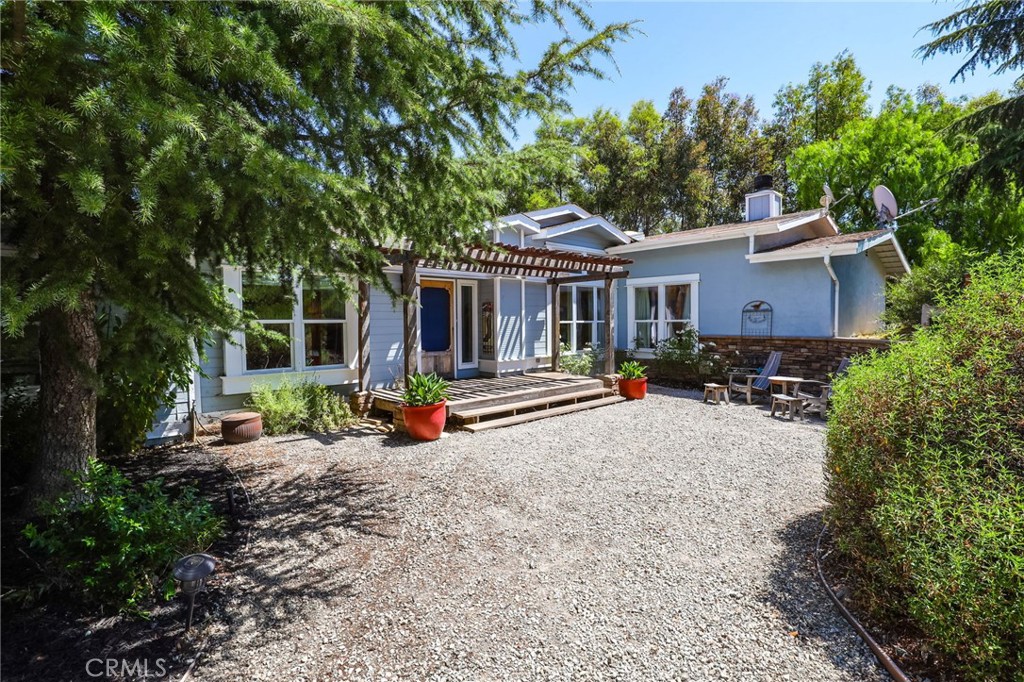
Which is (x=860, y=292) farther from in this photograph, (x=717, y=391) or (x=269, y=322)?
(x=269, y=322)

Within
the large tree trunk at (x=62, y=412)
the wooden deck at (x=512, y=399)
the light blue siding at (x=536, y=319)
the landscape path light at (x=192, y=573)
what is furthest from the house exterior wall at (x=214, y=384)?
the light blue siding at (x=536, y=319)

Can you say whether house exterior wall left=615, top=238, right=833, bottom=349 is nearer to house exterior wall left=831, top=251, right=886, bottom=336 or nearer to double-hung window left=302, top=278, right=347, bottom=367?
house exterior wall left=831, top=251, right=886, bottom=336

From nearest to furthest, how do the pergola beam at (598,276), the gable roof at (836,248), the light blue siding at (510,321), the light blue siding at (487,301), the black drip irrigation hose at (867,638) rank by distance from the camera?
the black drip irrigation hose at (867,638) → the gable roof at (836,248) → the pergola beam at (598,276) → the light blue siding at (487,301) → the light blue siding at (510,321)

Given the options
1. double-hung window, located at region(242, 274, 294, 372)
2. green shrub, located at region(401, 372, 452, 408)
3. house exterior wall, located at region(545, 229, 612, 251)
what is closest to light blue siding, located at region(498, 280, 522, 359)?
house exterior wall, located at region(545, 229, 612, 251)

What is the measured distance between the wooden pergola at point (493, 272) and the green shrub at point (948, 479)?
3.70 metres

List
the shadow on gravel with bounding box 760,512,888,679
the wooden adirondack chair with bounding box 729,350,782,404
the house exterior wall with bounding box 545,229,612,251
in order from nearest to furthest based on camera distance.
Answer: the shadow on gravel with bounding box 760,512,888,679, the wooden adirondack chair with bounding box 729,350,782,404, the house exterior wall with bounding box 545,229,612,251

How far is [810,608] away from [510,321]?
29.4 feet

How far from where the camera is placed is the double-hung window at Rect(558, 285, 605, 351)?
13258 millimetres

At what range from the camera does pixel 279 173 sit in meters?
2.46

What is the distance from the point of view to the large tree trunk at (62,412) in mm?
3943

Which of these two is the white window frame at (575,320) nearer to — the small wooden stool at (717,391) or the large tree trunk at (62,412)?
the small wooden stool at (717,391)

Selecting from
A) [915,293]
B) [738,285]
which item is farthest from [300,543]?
[915,293]

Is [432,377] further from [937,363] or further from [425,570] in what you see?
[937,363]

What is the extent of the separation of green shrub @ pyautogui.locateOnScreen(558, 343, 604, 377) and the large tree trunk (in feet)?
30.4
